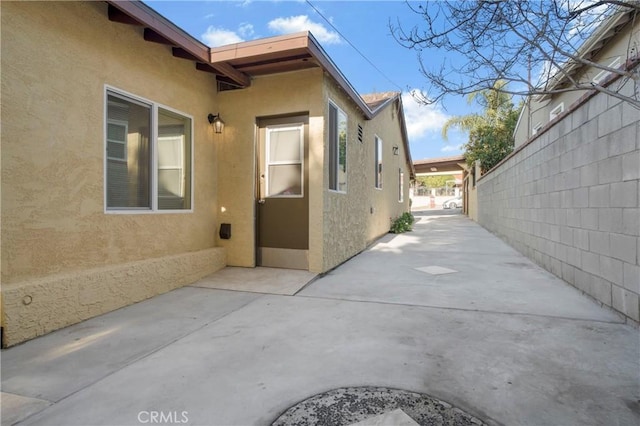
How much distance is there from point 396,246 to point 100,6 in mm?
7518

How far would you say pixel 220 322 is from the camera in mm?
3420

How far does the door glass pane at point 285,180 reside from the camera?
560 centimetres

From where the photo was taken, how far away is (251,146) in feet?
18.4

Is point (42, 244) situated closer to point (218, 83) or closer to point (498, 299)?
point (218, 83)

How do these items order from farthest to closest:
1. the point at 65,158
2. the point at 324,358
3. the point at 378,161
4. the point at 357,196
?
the point at 378,161 → the point at 357,196 → the point at 65,158 → the point at 324,358

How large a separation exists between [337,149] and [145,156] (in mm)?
3324

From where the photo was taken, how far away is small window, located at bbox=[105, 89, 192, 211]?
12.9 ft

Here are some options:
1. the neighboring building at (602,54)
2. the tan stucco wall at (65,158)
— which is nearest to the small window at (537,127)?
the neighboring building at (602,54)

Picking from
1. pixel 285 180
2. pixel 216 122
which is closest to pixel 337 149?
pixel 285 180

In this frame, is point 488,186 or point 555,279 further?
point 488,186

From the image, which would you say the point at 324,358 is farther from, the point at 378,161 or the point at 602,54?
the point at 378,161

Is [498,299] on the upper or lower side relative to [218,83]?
lower

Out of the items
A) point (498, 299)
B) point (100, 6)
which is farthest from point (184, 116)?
point (498, 299)

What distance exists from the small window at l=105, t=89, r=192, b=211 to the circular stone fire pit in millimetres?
3281
